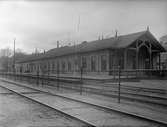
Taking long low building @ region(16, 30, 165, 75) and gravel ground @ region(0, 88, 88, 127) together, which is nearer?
gravel ground @ region(0, 88, 88, 127)

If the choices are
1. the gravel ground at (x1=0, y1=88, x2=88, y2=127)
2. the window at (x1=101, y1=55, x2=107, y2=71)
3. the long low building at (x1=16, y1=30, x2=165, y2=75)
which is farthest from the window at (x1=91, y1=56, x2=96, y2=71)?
the gravel ground at (x1=0, y1=88, x2=88, y2=127)

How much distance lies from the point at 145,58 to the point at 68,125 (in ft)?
80.5

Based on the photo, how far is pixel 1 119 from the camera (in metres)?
6.72

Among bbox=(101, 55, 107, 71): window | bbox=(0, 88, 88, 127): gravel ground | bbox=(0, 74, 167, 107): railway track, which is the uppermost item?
bbox=(101, 55, 107, 71): window

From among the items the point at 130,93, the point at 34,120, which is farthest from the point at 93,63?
the point at 34,120

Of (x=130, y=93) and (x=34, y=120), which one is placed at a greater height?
(x=130, y=93)

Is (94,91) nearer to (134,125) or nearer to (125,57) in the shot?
Answer: (134,125)

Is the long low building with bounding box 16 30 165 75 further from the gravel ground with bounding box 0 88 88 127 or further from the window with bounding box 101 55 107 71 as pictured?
the gravel ground with bounding box 0 88 88 127

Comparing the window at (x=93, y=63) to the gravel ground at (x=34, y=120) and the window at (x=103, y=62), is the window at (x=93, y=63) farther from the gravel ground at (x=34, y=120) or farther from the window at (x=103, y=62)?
the gravel ground at (x=34, y=120)

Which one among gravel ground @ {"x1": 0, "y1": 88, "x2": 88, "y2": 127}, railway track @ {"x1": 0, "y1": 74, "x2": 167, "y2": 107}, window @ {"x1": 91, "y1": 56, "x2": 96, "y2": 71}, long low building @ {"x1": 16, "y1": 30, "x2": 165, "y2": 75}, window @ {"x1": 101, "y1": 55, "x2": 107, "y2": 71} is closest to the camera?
gravel ground @ {"x1": 0, "y1": 88, "x2": 88, "y2": 127}

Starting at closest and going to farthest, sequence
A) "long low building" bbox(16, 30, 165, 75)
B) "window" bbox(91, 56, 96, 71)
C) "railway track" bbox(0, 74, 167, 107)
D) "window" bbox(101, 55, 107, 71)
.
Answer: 1. "railway track" bbox(0, 74, 167, 107)
2. "long low building" bbox(16, 30, 165, 75)
3. "window" bbox(101, 55, 107, 71)
4. "window" bbox(91, 56, 96, 71)

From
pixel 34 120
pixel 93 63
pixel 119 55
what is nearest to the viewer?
pixel 34 120

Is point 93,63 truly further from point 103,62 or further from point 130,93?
point 130,93

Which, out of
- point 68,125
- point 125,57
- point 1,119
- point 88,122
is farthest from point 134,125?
point 125,57
